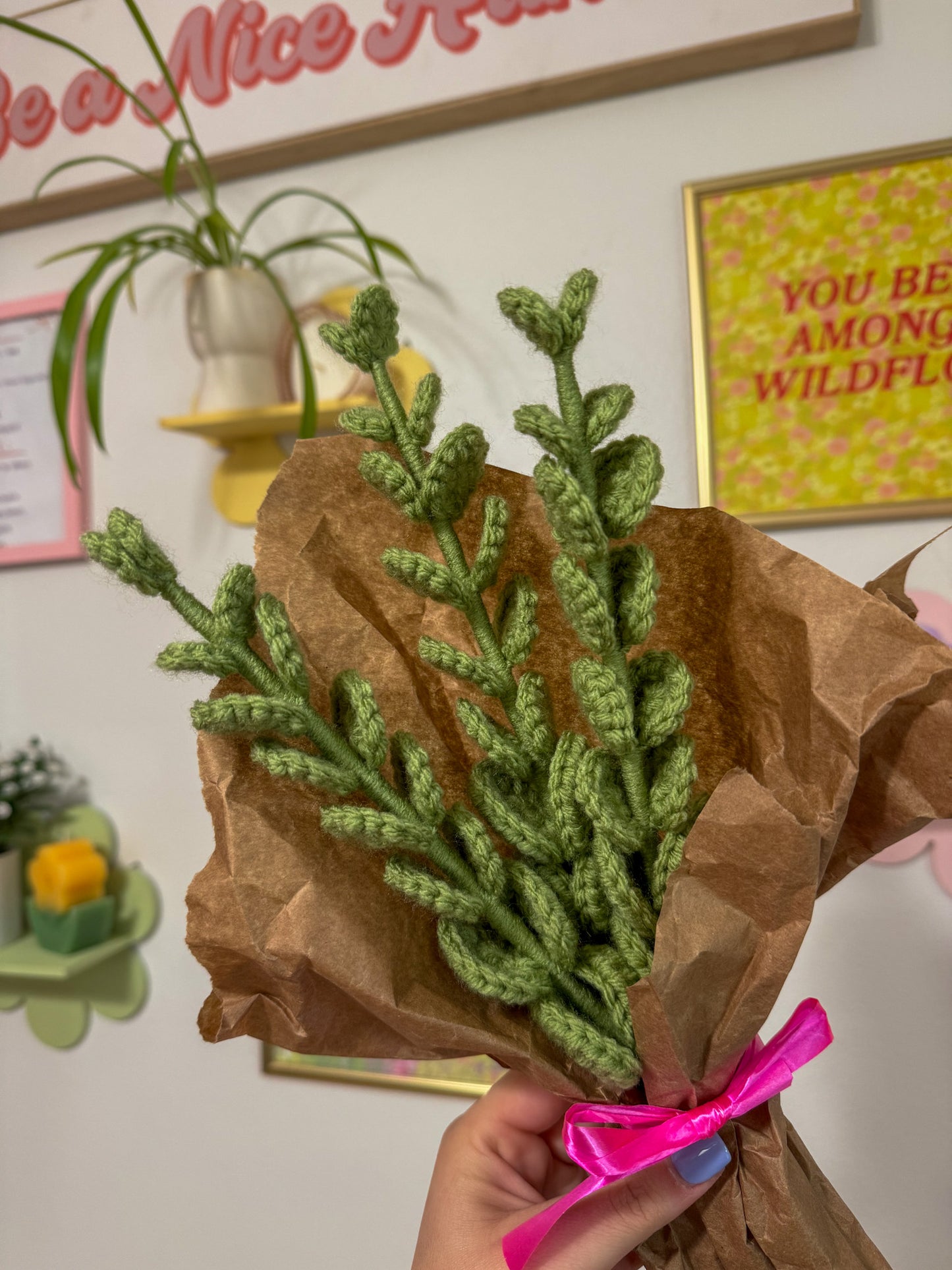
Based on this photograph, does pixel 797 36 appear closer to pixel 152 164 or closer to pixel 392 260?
pixel 392 260

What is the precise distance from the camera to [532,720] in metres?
0.34

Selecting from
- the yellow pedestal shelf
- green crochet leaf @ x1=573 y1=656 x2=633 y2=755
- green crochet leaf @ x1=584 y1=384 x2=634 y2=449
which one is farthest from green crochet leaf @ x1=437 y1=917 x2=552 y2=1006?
the yellow pedestal shelf

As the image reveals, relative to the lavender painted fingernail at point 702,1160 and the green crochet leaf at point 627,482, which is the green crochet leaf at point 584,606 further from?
the lavender painted fingernail at point 702,1160

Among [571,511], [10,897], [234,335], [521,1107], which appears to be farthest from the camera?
[10,897]

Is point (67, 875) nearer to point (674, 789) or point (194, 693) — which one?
point (194, 693)

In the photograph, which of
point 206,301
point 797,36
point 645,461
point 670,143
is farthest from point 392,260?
point 645,461

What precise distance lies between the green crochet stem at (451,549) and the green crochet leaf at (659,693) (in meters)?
0.05

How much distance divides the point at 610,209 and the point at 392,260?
264mm

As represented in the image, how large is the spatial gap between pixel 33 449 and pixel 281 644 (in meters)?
1.07

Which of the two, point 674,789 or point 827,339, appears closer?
point 674,789

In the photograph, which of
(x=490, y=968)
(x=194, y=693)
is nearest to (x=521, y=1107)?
(x=490, y=968)

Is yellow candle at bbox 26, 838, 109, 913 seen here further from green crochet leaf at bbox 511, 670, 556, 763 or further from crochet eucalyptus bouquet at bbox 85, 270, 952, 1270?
green crochet leaf at bbox 511, 670, 556, 763

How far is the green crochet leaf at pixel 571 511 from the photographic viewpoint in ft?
0.97

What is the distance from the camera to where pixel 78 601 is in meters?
1.17
